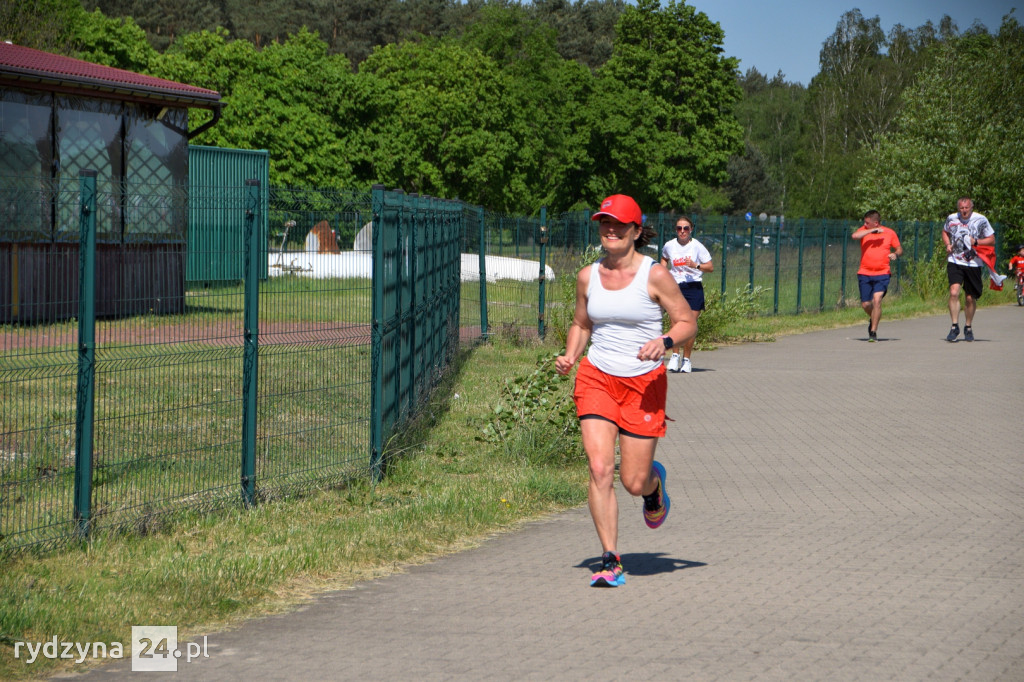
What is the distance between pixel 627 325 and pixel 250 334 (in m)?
2.46

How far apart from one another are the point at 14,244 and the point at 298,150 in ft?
162

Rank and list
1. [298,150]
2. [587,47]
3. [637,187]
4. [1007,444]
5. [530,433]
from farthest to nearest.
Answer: [587,47] < [637,187] < [298,150] < [1007,444] < [530,433]

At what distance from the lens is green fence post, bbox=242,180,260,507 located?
7.45 m

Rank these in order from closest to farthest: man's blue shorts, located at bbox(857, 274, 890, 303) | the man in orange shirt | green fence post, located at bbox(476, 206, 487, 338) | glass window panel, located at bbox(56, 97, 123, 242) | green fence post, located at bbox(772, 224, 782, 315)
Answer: glass window panel, located at bbox(56, 97, 123, 242)
green fence post, located at bbox(476, 206, 487, 338)
the man in orange shirt
man's blue shorts, located at bbox(857, 274, 890, 303)
green fence post, located at bbox(772, 224, 782, 315)

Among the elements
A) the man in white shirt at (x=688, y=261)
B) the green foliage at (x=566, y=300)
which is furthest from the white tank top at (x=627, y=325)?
the green foliage at (x=566, y=300)

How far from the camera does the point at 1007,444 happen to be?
10.7m

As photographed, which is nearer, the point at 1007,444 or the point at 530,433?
the point at 530,433

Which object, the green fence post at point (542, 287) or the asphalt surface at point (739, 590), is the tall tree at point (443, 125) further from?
the asphalt surface at point (739, 590)

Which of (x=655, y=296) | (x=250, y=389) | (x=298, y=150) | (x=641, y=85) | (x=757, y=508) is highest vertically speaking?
(x=641, y=85)

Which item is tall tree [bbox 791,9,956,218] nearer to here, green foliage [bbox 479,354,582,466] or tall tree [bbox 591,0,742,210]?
tall tree [bbox 591,0,742,210]

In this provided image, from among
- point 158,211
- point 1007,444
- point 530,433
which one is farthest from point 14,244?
point 1007,444

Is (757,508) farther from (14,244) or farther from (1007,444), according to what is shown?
(14,244)

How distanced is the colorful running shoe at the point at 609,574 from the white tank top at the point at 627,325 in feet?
2.95

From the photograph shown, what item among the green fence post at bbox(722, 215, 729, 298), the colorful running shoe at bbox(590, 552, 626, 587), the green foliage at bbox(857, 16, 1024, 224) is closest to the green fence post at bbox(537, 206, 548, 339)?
the green fence post at bbox(722, 215, 729, 298)
